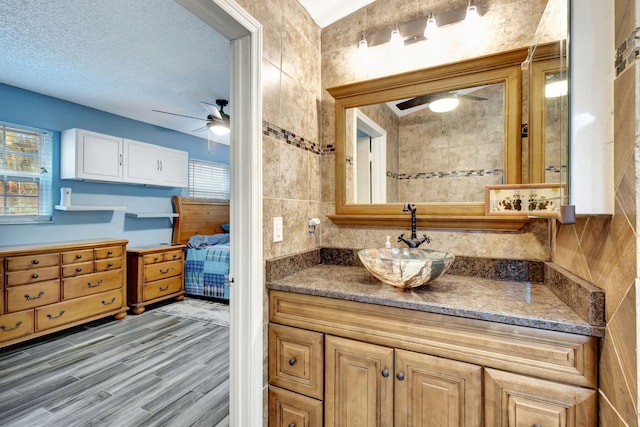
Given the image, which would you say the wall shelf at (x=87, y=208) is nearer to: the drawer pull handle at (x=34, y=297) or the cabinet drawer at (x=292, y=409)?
the drawer pull handle at (x=34, y=297)

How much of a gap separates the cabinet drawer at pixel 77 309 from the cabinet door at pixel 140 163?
4.65ft

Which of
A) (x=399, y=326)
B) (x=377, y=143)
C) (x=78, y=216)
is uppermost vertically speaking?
(x=377, y=143)

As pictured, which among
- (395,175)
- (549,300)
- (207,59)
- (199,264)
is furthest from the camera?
(199,264)

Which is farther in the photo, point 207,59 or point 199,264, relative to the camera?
point 199,264

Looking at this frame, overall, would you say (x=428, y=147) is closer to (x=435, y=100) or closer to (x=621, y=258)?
(x=435, y=100)

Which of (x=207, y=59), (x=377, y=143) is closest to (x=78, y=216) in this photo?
(x=207, y=59)

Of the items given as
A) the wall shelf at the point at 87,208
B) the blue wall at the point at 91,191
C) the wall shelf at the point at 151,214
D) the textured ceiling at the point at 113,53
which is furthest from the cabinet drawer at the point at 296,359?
the wall shelf at the point at 151,214

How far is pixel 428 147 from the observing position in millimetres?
1597

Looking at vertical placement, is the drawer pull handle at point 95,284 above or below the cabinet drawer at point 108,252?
below

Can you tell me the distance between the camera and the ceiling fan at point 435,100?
4.98ft

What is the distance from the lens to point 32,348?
263cm

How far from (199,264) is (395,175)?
129 inches

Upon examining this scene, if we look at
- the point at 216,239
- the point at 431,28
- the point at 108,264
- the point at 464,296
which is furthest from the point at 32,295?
the point at 431,28

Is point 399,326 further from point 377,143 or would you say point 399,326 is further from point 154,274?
point 154,274
